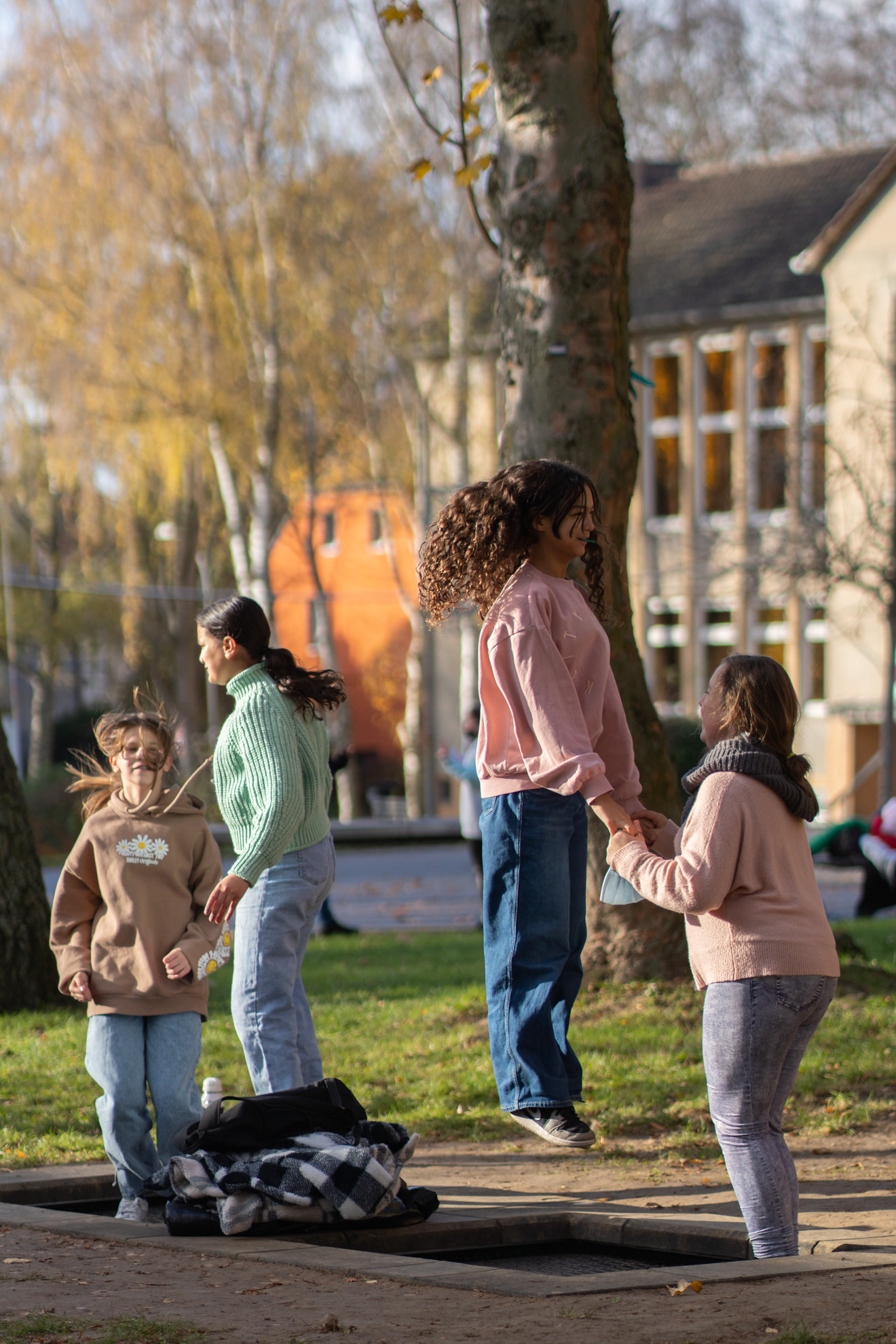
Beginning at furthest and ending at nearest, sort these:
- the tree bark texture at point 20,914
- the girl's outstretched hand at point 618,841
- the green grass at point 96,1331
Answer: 1. the tree bark texture at point 20,914
2. the girl's outstretched hand at point 618,841
3. the green grass at point 96,1331

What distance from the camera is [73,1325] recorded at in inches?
155

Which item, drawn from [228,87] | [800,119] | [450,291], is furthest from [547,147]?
[800,119]

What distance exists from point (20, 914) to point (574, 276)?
4342mm

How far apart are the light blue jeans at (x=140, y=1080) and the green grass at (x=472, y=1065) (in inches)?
34.3

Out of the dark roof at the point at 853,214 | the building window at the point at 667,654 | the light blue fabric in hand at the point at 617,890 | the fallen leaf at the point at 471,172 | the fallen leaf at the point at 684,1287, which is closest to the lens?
the fallen leaf at the point at 684,1287

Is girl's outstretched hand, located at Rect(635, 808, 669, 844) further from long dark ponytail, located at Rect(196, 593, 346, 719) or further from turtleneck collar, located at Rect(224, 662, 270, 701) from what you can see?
turtleneck collar, located at Rect(224, 662, 270, 701)

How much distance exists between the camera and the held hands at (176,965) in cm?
561

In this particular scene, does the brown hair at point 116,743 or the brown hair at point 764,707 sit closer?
the brown hair at point 764,707

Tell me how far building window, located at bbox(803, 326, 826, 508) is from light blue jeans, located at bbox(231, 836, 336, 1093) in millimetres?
18508

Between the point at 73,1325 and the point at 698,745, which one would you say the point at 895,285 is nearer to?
the point at 698,745

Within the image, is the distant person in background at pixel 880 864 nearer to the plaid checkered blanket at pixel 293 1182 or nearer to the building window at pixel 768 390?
the plaid checkered blanket at pixel 293 1182

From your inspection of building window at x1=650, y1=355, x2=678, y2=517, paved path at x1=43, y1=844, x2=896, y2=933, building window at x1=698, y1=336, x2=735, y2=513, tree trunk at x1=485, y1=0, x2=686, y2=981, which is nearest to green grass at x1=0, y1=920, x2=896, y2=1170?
tree trunk at x1=485, y1=0, x2=686, y2=981

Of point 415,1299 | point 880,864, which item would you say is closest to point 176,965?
point 415,1299

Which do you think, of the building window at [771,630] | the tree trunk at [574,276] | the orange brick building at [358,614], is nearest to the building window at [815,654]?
the building window at [771,630]
